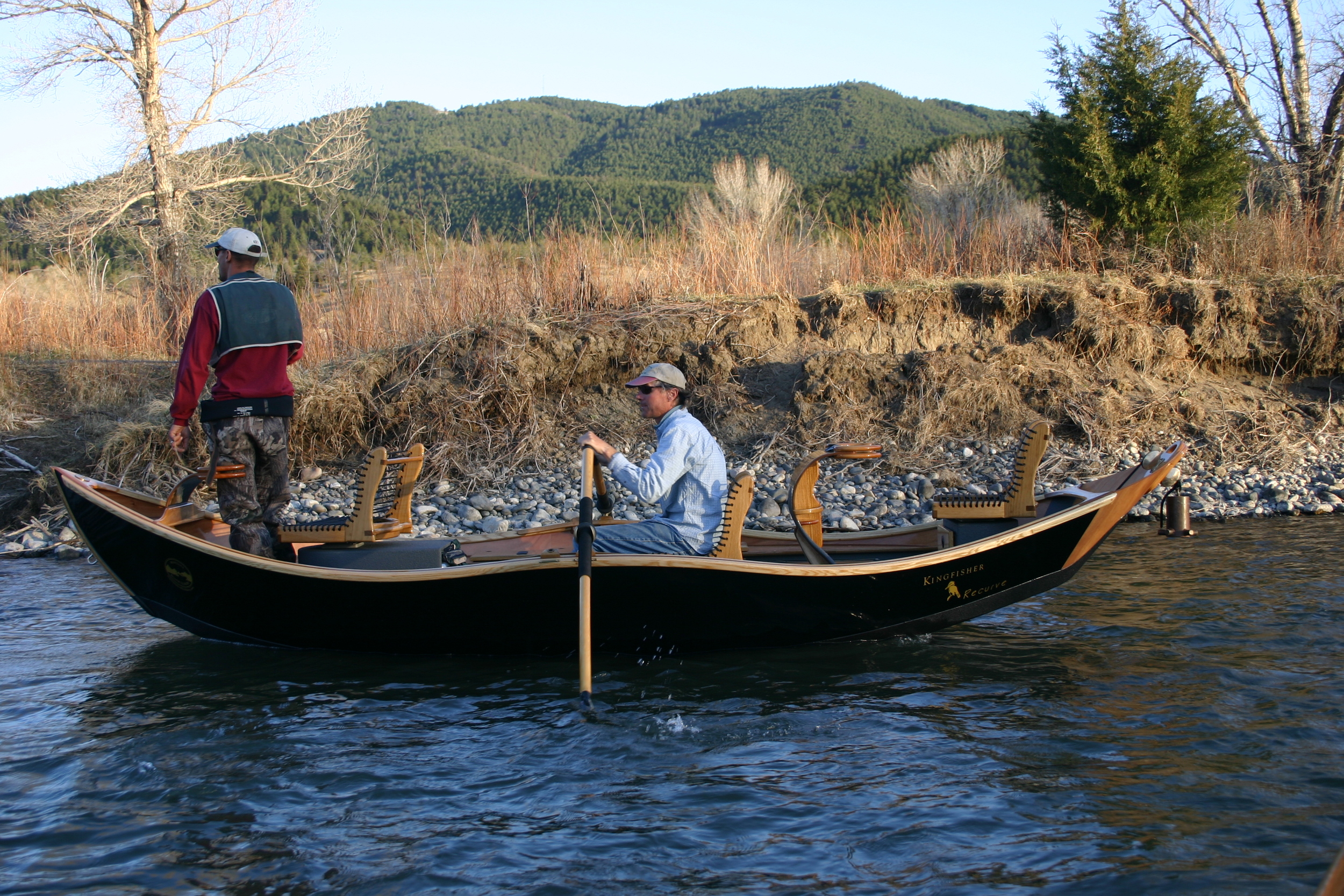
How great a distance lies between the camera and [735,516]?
4.93m

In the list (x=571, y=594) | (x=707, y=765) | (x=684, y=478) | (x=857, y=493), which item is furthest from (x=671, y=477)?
(x=857, y=493)

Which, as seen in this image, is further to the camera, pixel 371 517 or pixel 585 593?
pixel 371 517

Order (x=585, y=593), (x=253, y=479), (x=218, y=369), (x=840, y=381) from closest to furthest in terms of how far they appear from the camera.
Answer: (x=585, y=593) < (x=218, y=369) < (x=253, y=479) < (x=840, y=381)

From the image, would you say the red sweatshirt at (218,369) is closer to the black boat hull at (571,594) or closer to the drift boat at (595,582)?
the drift boat at (595,582)

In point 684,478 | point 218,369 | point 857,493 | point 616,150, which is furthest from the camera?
point 616,150

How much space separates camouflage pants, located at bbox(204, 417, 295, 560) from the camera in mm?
5207

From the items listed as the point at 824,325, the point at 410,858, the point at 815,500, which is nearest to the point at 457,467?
the point at 824,325

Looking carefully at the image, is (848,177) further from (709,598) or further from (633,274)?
(709,598)

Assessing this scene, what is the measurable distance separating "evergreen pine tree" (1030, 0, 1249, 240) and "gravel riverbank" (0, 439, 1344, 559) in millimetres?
3926

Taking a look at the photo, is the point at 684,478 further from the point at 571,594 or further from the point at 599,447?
the point at 571,594

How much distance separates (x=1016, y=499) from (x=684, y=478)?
1.93 metres

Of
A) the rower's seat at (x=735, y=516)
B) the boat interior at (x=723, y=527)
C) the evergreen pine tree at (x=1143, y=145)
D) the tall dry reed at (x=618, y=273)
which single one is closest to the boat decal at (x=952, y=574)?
the boat interior at (x=723, y=527)

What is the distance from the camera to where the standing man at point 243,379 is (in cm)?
513

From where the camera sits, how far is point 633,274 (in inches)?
469
